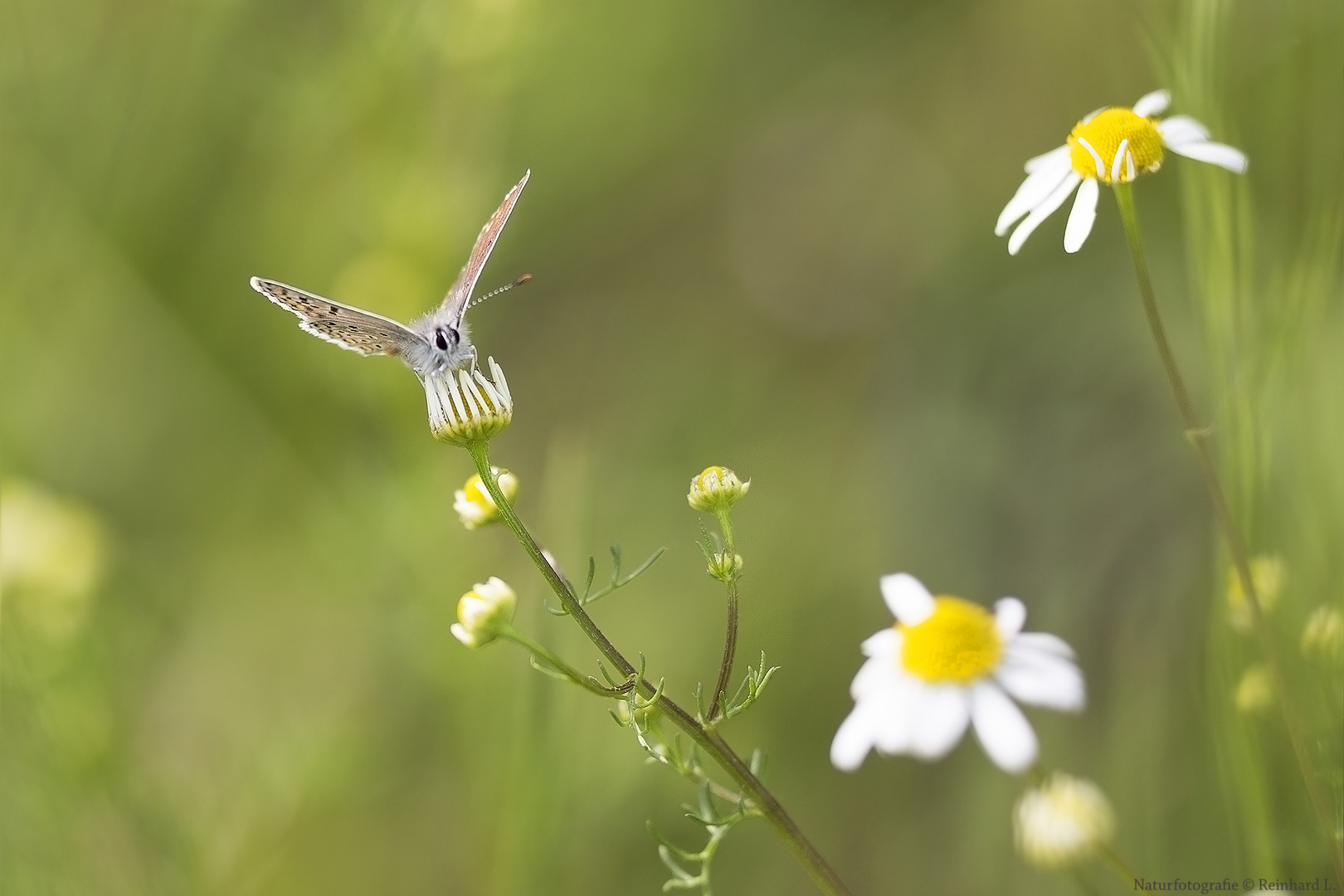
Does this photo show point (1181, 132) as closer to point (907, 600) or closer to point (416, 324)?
point (907, 600)

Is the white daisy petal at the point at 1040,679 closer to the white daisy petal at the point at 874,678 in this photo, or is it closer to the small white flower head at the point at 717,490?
the white daisy petal at the point at 874,678

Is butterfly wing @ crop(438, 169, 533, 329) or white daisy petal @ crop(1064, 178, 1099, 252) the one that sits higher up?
butterfly wing @ crop(438, 169, 533, 329)

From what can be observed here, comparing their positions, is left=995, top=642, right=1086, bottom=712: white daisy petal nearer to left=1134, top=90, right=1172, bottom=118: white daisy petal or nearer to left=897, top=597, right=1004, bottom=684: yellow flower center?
left=897, top=597, right=1004, bottom=684: yellow flower center

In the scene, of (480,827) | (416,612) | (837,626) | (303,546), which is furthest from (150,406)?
(837,626)

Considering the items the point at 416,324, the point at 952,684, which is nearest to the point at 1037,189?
the point at 952,684

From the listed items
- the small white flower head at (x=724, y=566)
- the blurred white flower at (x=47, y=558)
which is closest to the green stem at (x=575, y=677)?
the small white flower head at (x=724, y=566)

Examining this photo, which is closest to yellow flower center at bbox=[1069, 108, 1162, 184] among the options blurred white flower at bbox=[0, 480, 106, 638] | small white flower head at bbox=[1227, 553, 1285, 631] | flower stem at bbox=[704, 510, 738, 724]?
small white flower head at bbox=[1227, 553, 1285, 631]
